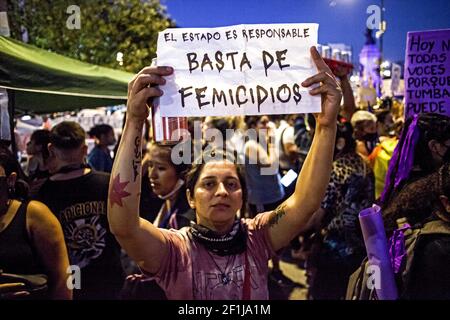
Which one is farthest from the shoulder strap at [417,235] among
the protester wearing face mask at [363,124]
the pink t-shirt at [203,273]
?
the protester wearing face mask at [363,124]

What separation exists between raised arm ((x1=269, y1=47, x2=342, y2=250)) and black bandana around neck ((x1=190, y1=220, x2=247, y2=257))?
0.15m

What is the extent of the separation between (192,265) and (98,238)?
1.48 metres

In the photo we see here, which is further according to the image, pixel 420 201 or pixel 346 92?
pixel 346 92

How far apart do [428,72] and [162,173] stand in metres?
1.82

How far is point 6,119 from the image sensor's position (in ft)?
8.34

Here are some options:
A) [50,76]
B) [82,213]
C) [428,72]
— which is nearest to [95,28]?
[50,76]

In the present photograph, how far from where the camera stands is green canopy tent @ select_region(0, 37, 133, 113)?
2953mm

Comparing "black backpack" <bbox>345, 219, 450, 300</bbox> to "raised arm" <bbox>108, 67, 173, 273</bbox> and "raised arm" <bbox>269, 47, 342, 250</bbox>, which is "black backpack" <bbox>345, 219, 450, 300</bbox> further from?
"raised arm" <bbox>108, 67, 173, 273</bbox>

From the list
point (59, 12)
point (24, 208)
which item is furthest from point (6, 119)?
point (59, 12)

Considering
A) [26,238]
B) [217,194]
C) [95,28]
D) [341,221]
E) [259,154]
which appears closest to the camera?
[217,194]

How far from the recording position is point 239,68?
1806 millimetres

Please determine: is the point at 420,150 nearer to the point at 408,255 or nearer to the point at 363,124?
the point at 408,255

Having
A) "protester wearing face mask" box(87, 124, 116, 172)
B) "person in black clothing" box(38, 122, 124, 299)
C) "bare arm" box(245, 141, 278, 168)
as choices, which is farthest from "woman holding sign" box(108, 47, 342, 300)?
"protester wearing face mask" box(87, 124, 116, 172)

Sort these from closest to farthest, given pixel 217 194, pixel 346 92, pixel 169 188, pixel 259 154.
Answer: pixel 217 194
pixel 169 188
pixel 346 92
pixel 259 154
